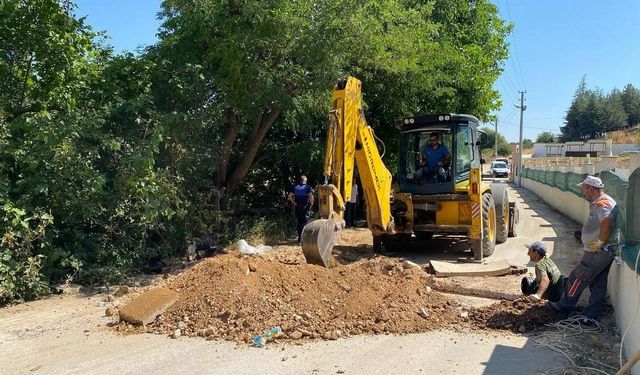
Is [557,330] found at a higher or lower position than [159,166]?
lower

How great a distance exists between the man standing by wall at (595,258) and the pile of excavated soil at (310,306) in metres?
0.45

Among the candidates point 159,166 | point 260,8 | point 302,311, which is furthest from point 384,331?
point 260,8

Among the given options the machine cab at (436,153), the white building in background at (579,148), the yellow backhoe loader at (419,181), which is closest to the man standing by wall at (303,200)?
the yellow backhoe loader at (419,181)

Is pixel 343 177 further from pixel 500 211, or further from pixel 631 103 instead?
pixel 631 103

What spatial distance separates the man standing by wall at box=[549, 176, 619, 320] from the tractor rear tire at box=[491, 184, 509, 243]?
6.55 meters

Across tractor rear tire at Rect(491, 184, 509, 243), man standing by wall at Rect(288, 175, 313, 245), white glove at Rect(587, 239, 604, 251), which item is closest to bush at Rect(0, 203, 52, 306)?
man standing by wall at Rect(288, 175, 313, 245)

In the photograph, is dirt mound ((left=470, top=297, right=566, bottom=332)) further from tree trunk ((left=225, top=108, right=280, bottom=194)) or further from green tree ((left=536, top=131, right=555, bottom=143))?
green tree ((left=536, top=131, right=555, bottom=143))

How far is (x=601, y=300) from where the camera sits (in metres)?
6.66

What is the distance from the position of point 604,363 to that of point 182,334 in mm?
4640

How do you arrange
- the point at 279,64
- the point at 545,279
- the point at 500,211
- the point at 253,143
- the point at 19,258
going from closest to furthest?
the point at 545,279, the point at 19,258, the point at 279,64, the point at 500,211, the point at 253,143

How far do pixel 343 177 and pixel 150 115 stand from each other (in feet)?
13.6

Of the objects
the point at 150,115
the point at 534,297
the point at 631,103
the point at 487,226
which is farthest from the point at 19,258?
the point at 631,103

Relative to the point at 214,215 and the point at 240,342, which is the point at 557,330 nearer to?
the point at 240,342

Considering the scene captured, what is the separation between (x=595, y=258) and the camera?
6.57 metres
